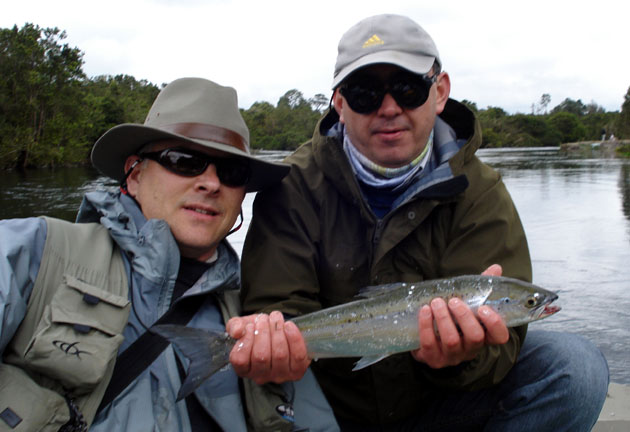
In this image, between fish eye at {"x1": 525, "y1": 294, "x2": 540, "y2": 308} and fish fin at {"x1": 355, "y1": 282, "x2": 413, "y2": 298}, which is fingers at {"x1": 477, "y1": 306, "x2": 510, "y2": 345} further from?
fish fin at {"x1": 355, "y1": 282, "x2": 413, "y2": 298}

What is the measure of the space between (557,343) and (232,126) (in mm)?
2202

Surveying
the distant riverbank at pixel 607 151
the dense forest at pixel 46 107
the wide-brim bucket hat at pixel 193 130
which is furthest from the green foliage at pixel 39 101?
the distant riverbank at pixel 607 151

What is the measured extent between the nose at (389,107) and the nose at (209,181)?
102 centimetres

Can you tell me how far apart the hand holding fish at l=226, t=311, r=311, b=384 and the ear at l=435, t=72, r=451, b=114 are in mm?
1818

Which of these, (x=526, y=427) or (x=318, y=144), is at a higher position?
(x=318, y=144)

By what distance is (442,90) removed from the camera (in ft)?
11.1

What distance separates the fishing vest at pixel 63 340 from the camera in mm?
2039

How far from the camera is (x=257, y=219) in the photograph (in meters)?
3.17

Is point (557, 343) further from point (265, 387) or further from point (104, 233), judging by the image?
point (104, 233)

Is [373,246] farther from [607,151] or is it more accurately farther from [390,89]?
[607,151]

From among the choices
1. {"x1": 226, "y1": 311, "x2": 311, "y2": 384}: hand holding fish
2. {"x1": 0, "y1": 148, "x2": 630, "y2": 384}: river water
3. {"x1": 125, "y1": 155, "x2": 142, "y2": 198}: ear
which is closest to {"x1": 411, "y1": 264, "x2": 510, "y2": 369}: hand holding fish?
{"x1": 226, "y1": 311, "x2": 311, "y2": 384}: hand holding fish

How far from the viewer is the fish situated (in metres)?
2.40

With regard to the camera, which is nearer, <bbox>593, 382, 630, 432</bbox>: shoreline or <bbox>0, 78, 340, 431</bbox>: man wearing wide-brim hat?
<bbox>0, 78, 340, 431</bbox>: man wearing wide-brim hat

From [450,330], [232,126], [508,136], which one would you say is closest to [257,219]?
[232,126]
